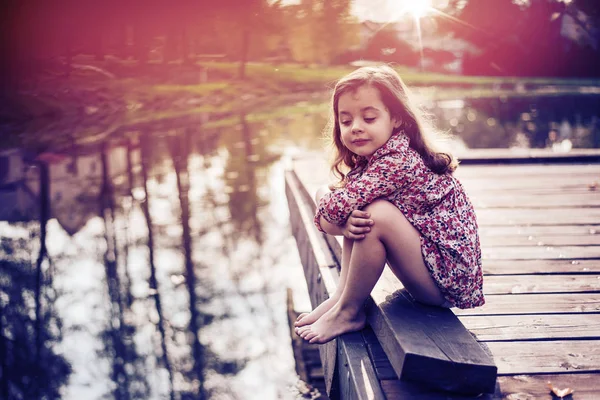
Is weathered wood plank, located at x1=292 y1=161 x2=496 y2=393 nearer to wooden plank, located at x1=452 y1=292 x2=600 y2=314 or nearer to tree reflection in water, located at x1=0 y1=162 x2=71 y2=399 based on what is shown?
wooden plank, located at x1=452 y1=292 x2=600 y2=314

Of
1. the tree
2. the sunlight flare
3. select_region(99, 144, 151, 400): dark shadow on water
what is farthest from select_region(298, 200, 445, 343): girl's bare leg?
the tree

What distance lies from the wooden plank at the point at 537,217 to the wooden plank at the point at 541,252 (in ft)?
1.33

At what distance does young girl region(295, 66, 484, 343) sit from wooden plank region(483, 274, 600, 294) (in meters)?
0.38

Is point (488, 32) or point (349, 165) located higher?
point (488, 32)

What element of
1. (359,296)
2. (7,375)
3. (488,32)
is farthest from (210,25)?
(359,296)

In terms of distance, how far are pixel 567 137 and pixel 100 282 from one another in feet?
28.9

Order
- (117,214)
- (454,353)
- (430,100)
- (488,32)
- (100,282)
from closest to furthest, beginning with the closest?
1. (454,353)
2. (100,282)
3. (117,214)
4. (488,32)
5. (430,100)

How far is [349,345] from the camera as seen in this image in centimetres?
169

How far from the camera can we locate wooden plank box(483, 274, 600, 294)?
6.53ft

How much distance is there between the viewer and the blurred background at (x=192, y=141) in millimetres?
2988

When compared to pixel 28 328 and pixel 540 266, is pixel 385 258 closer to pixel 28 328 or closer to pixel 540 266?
pixel 540 266

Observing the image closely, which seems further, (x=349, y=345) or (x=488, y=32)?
(x=488, y=32)

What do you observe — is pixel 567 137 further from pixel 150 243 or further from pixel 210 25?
pixel 150 243

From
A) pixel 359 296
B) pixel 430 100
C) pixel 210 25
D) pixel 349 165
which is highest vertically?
pixel 210 25
